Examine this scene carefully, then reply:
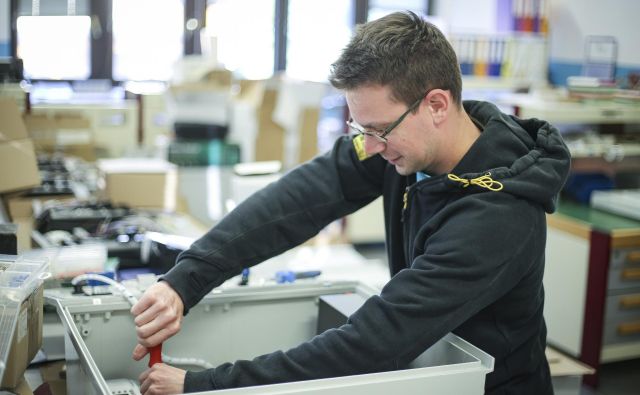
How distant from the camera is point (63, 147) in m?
3.58

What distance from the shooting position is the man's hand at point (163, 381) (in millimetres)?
1068

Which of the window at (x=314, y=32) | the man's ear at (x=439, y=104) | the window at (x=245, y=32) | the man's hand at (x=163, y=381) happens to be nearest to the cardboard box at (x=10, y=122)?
the man's hand at (x=163, y=381)

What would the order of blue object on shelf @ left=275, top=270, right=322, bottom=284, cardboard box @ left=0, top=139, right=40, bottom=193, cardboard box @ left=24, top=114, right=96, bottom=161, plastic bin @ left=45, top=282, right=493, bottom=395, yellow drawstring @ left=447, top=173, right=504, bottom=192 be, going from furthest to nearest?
cardboard box @ left=24, top=114, right=96, bottom=161, cardboard box @ left=0, top=139, right=40, bottom=193, blue object on shelf @ left=275, top=270, right=322, bottom=284, yellow drawstring @ left=447, top=173, right=504, bottom=192, plastic bin @ left=45, top=282, right=493, bottom=395

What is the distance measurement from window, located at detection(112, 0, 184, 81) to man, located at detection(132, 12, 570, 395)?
14.9 ft

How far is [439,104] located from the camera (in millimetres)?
1249

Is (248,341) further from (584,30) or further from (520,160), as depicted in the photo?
(584,30)

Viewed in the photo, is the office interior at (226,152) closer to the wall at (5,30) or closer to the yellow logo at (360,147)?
the wall at (5,30)

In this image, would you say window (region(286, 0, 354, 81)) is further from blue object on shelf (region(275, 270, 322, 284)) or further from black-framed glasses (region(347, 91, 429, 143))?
black-framed glasses (region(347, 91, 429, 143))

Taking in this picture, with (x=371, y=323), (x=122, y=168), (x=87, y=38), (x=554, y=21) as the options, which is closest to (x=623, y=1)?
(x=554, y=21)

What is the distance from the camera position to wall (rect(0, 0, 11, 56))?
17.3ft

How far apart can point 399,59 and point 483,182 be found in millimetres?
237

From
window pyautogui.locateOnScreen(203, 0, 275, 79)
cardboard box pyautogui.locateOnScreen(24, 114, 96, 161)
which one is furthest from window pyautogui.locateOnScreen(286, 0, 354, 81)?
cardboard box pyautogui.locateOnScreen(24, 114, 96, 161)

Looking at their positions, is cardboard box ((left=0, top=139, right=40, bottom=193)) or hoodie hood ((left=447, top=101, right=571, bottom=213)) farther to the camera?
cardboard box ((left=0, top=139, right=40, bottom=193))

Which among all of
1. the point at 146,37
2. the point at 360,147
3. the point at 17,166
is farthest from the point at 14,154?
the point at 146,37
